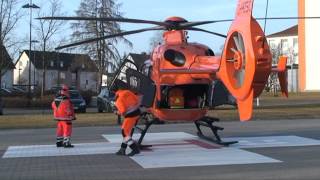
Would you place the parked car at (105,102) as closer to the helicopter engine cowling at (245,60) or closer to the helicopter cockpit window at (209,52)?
the helicopter cockpit window at (209,52)

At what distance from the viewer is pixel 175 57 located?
16.3 metres

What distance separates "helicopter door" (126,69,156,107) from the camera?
16.7 m

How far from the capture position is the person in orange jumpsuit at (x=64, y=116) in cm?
1714

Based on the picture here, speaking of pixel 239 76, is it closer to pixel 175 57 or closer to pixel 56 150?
pixel 175 57

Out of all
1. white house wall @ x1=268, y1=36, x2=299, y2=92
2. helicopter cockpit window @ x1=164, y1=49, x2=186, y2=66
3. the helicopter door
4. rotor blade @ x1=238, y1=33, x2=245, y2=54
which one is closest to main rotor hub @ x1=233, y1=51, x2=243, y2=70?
rotor blade @ x1=238, y1=33, x2=245, y2=54

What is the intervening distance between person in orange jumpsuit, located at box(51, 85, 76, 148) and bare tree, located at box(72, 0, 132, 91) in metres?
50.2

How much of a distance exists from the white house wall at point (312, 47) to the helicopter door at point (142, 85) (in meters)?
69.9

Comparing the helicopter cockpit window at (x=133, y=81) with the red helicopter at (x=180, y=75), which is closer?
the red helicopter at (x=180, y=75)

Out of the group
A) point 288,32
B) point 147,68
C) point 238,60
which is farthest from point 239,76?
point 288,32

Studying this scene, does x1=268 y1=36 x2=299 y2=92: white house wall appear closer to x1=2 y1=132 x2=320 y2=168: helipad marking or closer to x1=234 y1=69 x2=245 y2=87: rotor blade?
x1=2 y1=132 x2=320 y2=168: helipad marking

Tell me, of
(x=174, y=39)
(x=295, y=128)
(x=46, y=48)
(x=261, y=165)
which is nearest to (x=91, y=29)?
(x=46, y=48)

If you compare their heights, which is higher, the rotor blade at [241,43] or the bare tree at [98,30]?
the bare tree at [98,30]

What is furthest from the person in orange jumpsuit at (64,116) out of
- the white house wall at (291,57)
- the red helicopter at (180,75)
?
the white house wall at (291,57)

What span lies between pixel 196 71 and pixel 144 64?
324 cm
